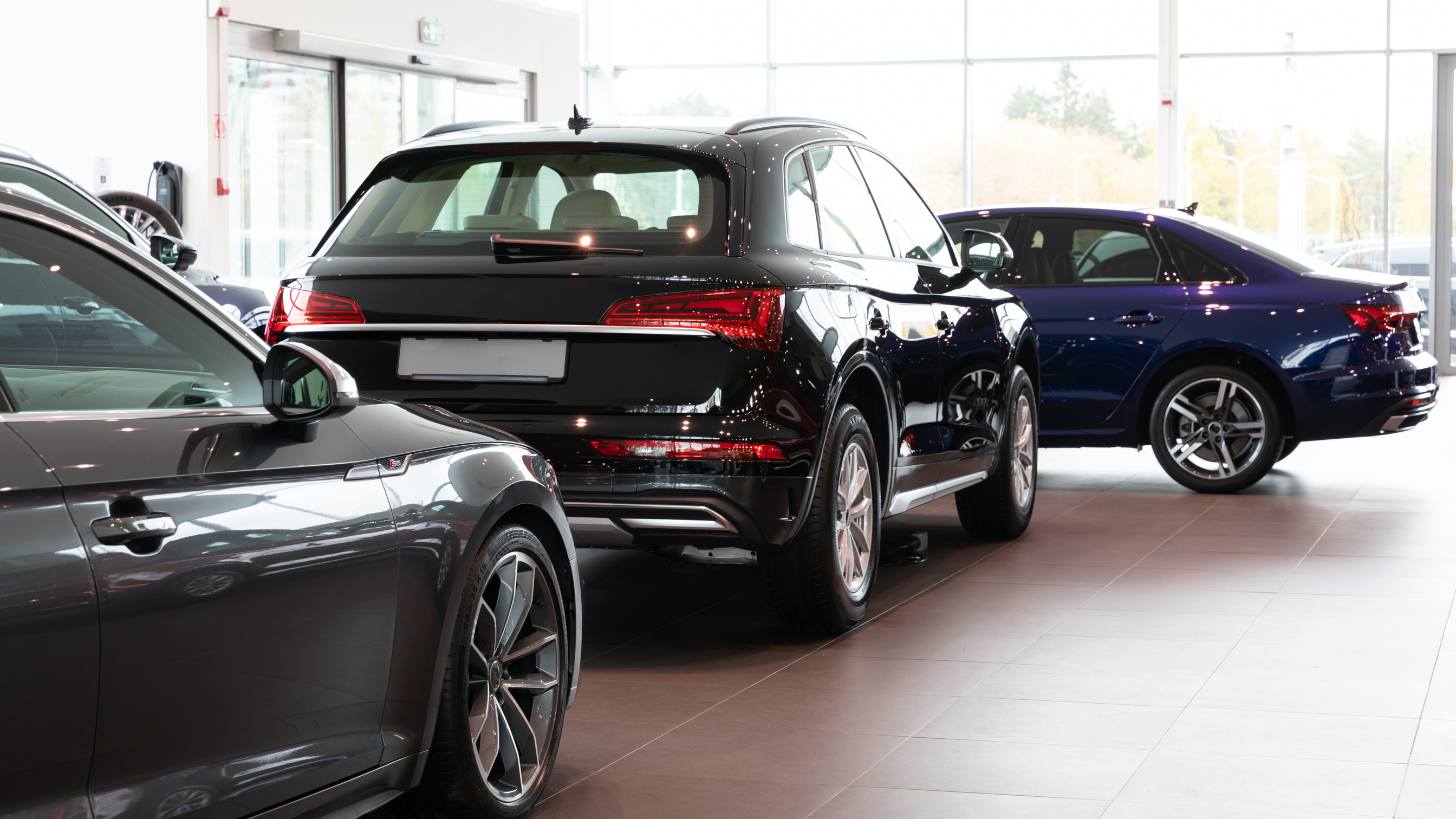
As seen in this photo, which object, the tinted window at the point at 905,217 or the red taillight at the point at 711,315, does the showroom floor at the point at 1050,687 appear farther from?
the tinted window at the point at 905,217

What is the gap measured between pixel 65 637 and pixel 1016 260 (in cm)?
823

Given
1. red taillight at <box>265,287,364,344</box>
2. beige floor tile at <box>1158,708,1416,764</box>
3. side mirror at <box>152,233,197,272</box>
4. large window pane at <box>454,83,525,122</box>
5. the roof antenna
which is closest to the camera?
beige floor tile at <box>1158,708,1416,764</box>

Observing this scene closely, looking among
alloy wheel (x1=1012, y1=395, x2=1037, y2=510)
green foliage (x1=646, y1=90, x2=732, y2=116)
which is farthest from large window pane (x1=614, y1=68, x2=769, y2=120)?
alloy wheel (x1=1012, y1=395, x2=1037, y2=510)

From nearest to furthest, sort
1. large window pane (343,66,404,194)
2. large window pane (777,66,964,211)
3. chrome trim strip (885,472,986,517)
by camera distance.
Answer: chrome trim strip (885,472,986,517), large window pane (343,66,404,194), large window pane (777,66,964,211)

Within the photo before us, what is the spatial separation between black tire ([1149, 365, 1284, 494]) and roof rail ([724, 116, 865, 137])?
3.82 m

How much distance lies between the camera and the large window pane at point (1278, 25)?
71.3ft

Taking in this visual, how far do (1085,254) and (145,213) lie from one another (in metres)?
6.71

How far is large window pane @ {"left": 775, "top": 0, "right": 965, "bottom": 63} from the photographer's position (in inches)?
927

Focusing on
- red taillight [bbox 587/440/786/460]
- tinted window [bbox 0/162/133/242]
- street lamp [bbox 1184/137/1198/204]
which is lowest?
red taillight [bbox 587/440/786/460]

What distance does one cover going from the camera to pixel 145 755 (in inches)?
102

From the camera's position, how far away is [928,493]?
6.63 metres

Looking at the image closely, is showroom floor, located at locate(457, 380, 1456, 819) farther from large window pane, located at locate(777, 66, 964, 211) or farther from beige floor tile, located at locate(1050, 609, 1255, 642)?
large window pane, located at locate(777, 66, 964, 211)

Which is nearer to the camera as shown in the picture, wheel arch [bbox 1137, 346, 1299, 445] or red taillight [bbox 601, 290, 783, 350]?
red taillight [bbox 601, 290, 783, 350]

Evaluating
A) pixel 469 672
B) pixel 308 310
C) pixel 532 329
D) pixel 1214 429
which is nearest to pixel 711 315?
pixel 532 329
